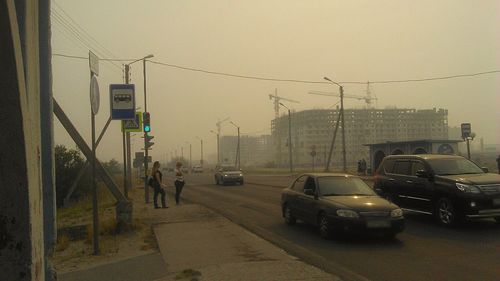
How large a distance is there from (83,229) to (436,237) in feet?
27.3

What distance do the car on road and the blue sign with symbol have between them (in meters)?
4.43

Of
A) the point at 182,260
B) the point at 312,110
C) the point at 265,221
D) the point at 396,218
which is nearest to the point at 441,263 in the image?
the point at 396,218

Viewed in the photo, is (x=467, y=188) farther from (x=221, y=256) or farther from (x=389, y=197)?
(x=221, y=256)

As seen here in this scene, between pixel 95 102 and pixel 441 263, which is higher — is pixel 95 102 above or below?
above

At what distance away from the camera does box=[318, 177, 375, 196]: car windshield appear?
1181cm

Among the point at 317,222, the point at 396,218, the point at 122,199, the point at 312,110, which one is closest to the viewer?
the point at 396,218

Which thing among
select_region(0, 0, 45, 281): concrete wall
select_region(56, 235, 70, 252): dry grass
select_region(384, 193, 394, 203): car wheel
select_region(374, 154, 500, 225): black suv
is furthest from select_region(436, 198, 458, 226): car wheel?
select_region(0, 0, 45, 281): concrete wall

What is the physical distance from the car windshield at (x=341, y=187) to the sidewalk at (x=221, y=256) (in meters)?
2.09

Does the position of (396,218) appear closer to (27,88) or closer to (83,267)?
(83,267)

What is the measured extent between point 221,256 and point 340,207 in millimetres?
3126

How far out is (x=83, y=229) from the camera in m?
13.0

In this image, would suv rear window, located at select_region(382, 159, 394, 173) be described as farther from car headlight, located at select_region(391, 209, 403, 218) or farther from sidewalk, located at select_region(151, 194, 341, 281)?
sidewalk, located at select_region(151, 194, 341, 281)

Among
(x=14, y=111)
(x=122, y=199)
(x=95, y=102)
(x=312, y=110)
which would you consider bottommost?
(x=122, y=199)

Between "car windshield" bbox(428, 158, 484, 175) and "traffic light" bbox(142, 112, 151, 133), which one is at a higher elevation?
"traffic light" bbox(142, 112, 151, 133)
